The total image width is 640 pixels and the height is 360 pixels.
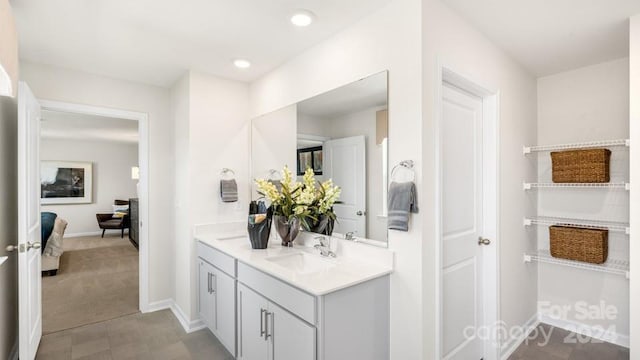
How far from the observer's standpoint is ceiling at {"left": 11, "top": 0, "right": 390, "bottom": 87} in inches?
76.8

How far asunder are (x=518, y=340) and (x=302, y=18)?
119 inches

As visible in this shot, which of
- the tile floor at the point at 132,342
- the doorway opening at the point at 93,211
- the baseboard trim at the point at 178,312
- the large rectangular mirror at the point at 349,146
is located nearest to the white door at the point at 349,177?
the large rectangular mirror at the point at 349,146

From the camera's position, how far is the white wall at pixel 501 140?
1784 mm

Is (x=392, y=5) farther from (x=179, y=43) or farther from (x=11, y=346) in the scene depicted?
(x=11, y=346)

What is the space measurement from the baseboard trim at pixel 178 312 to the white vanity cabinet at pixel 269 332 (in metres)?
0.91

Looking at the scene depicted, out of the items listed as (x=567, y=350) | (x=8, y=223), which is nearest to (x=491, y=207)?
(x=567, y=350)

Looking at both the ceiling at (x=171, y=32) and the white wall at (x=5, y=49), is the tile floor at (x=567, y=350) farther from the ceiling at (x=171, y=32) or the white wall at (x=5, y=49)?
the white wall at (x=5, y=49)

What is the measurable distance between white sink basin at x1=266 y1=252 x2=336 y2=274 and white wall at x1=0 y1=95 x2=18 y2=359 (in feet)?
6.06

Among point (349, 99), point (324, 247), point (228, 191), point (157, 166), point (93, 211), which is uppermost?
point (349, 99)

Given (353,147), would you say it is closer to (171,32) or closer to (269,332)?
(269,332)

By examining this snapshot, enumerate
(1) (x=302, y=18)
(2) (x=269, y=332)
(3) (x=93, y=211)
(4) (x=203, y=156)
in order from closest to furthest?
(2) (x=269, y=332), (1) (x=302, y=18), (4) (x=203, y=156), (3) (x=93, y=211)

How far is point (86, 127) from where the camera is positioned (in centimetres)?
614

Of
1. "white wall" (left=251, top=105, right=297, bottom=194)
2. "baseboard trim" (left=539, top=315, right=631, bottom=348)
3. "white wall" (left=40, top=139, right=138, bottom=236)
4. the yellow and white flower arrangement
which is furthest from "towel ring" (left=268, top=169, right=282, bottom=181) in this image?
"white wall" (left=40, top=139, right=138, bottom=236)

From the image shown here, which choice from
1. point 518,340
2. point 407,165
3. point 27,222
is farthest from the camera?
point 518,340
